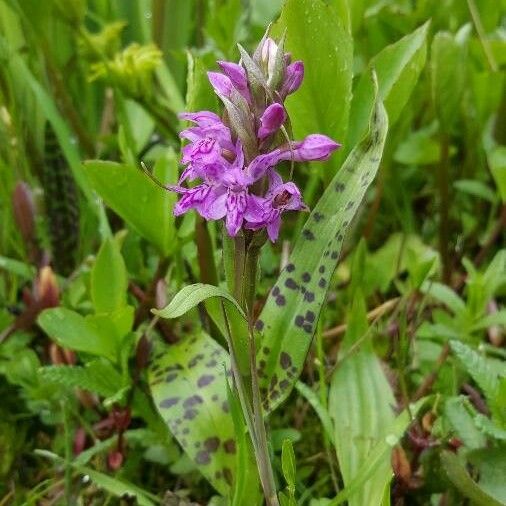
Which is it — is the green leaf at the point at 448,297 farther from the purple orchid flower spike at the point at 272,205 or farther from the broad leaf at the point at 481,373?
the purple orchid flower spike at the point at 272,205

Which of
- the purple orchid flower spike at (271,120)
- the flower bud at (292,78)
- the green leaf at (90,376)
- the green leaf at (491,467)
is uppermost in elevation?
the flower bud at (292,78)

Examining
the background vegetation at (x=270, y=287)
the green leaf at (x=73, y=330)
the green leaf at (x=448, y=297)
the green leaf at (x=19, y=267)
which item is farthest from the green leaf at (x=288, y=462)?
the green leaf at (x=19, y=267)

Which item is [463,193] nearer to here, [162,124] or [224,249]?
[162,124]

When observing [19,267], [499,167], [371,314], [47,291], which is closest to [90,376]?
[47,291]

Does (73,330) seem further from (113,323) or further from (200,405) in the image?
(200,405)

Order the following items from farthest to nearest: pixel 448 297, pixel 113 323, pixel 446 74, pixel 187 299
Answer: pixel 446 74 → pixel 448 297 → pixel 113 323 → pixel 187 299

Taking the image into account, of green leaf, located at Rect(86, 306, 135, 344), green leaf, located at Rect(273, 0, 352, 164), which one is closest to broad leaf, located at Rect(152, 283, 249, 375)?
green leaf, located at Rect(86, 306, 135, 344)

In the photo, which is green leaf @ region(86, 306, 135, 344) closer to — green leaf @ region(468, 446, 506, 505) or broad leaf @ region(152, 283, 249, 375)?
broad leaf @ region(152, 283, 249, 375)
